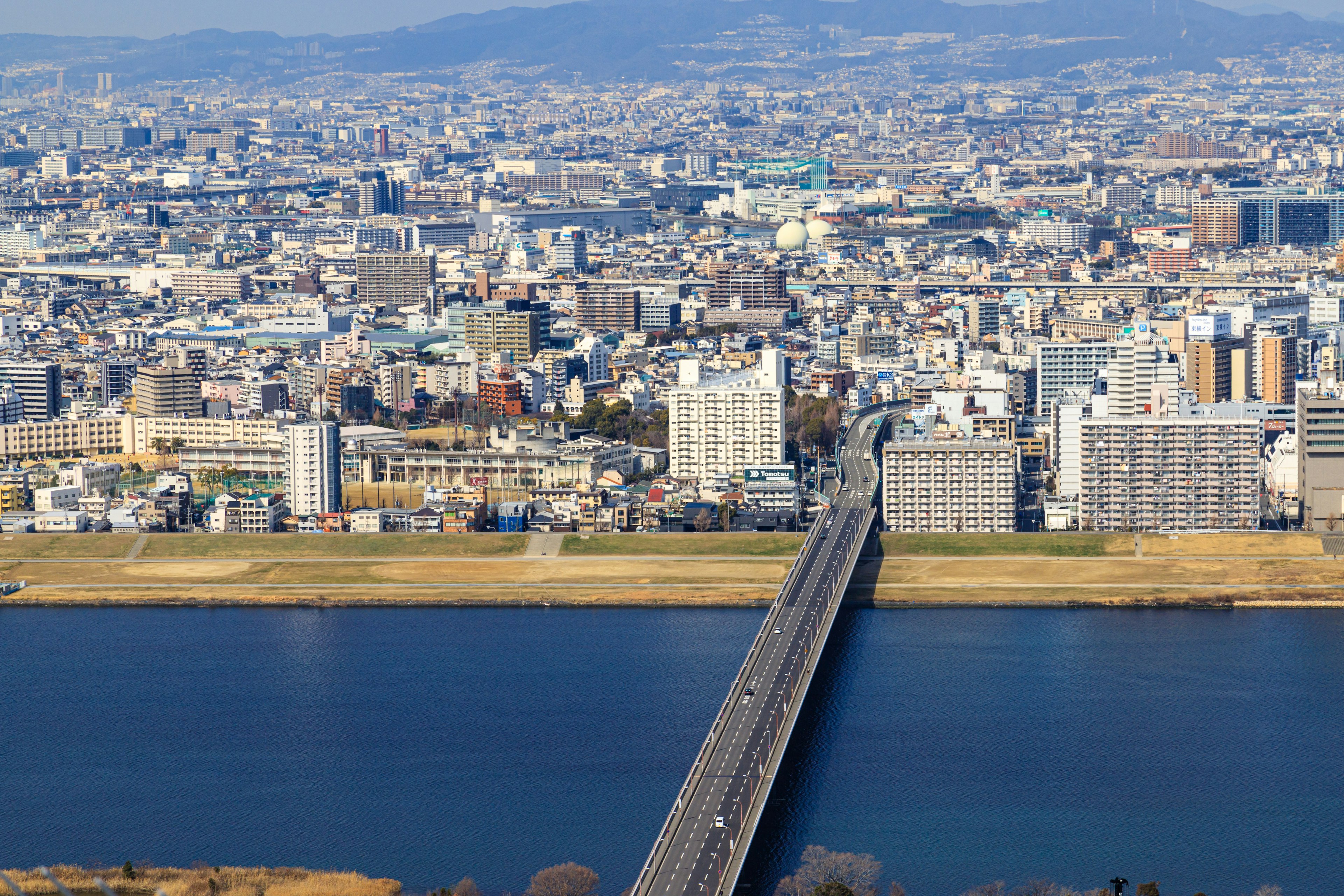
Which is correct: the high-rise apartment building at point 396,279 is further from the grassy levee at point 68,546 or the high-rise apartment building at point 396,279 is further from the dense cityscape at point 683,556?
the grassy levee at point 68,546

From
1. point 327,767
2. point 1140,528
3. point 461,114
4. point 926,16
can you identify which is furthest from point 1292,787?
point 926,16

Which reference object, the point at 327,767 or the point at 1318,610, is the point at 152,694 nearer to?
the point at 327,767

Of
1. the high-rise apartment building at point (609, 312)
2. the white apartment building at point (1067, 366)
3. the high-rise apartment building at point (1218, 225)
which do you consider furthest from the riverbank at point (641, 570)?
the high-rise apartment building at point (1218, 225)

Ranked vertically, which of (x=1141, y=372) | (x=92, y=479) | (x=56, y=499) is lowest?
(x=56, y=499)

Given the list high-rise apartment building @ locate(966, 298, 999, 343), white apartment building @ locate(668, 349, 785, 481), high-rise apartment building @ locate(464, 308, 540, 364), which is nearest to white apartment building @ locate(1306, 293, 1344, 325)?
high-rise apartment building @ locate(966, 298, 999, 343)

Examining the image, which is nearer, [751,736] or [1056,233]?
[751,736]

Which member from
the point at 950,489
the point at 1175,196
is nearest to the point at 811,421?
the point at 950,489

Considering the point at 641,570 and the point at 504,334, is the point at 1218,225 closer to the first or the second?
the point at 504,334
